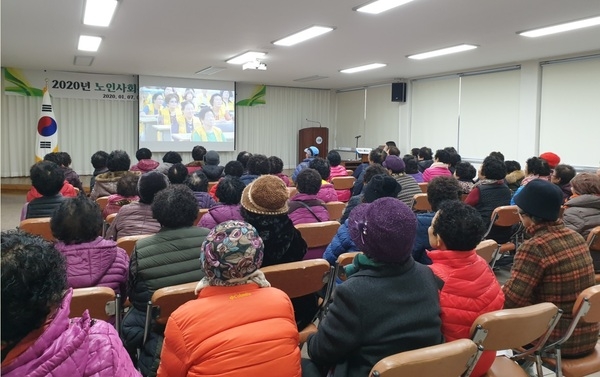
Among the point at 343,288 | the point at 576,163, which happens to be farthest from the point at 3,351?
the point at 576,163

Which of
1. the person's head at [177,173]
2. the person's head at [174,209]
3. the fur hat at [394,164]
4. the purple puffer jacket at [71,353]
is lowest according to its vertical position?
the purple puffer jacket at [71,353]

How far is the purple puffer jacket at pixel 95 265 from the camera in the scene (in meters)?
2.17

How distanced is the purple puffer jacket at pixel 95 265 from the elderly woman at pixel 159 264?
71 mm

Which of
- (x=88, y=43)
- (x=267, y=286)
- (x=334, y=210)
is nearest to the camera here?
(x=267, y=286)

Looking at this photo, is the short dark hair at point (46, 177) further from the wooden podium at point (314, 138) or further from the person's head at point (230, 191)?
the wooden podium at point (314, 138)

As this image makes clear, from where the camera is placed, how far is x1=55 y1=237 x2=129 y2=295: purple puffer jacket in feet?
7.13

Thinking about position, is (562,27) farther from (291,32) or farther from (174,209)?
(174,209)

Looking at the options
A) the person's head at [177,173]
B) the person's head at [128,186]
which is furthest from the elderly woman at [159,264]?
the person's head at [177,173]

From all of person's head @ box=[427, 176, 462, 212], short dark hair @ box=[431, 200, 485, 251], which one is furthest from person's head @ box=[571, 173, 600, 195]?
short dark hair @ box=[431, 200, 485, 251]

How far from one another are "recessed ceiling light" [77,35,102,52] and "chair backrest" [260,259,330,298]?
6.20 metres

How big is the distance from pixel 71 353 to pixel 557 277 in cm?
207

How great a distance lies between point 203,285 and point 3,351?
27.3 inches

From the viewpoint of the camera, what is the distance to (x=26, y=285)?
101cm

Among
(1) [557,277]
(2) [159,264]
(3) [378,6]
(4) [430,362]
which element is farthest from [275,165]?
(4) [430,362]
